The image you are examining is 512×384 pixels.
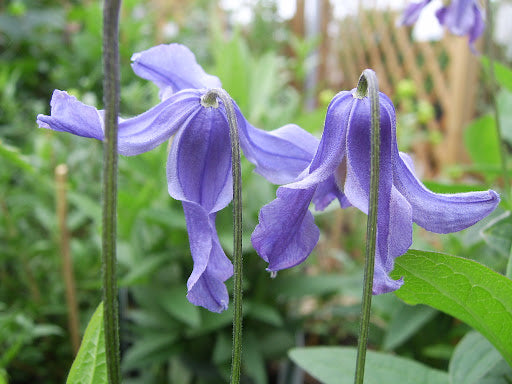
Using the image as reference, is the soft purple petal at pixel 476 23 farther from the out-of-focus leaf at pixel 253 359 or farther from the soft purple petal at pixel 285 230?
the out-of-focus leaf at pixel 253 359

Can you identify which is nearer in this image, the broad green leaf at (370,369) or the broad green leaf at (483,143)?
the broad green leaf at (370,369)

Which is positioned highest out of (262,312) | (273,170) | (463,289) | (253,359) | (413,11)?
(413,11)

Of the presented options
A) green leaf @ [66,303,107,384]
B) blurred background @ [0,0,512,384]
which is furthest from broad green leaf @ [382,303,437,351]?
green leaf @ [66,303,107,384]

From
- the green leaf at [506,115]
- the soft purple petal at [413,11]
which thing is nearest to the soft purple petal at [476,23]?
the soft purple petal at [413,11]

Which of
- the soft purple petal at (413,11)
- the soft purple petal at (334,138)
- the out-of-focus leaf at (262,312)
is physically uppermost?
the soft purple petal at (413,11)

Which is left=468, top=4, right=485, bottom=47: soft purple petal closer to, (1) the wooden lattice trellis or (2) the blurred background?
(2) the blurred background

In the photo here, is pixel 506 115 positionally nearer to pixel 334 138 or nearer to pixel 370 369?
pixel 370 369

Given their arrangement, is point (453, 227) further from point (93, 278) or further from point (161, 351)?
point (93, 278)

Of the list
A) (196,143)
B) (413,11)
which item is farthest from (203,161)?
(413,11)
